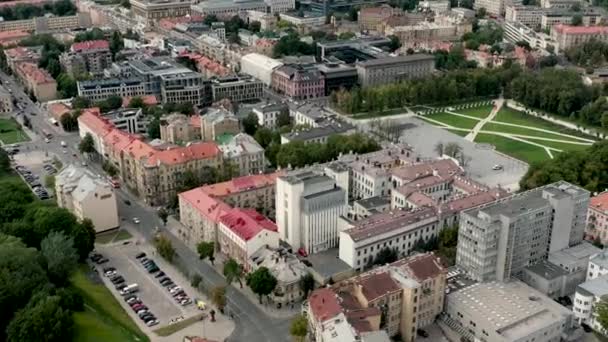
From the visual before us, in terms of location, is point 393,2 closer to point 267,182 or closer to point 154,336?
point 267,182

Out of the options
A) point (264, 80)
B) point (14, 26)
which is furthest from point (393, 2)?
point (14, 26)

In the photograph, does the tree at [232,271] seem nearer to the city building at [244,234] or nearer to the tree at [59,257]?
the city building at [244,234]

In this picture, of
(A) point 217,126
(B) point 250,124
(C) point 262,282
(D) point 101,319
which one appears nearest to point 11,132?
(A) point 217,126

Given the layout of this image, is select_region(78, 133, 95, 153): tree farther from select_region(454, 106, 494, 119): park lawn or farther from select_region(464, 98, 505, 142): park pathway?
select_region(454, 106, 494, 119): park lawn

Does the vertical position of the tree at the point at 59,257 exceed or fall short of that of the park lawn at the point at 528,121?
it exceeds it

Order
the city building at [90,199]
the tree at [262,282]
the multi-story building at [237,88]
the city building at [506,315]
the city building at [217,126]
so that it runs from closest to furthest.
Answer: the city building at [506,315] → the tree at [262,282] → the city building at [90,199] → the city building at [217,126] → the multi-story building at [237,88]

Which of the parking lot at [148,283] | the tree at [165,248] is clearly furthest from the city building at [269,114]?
the tree at [165,248]
